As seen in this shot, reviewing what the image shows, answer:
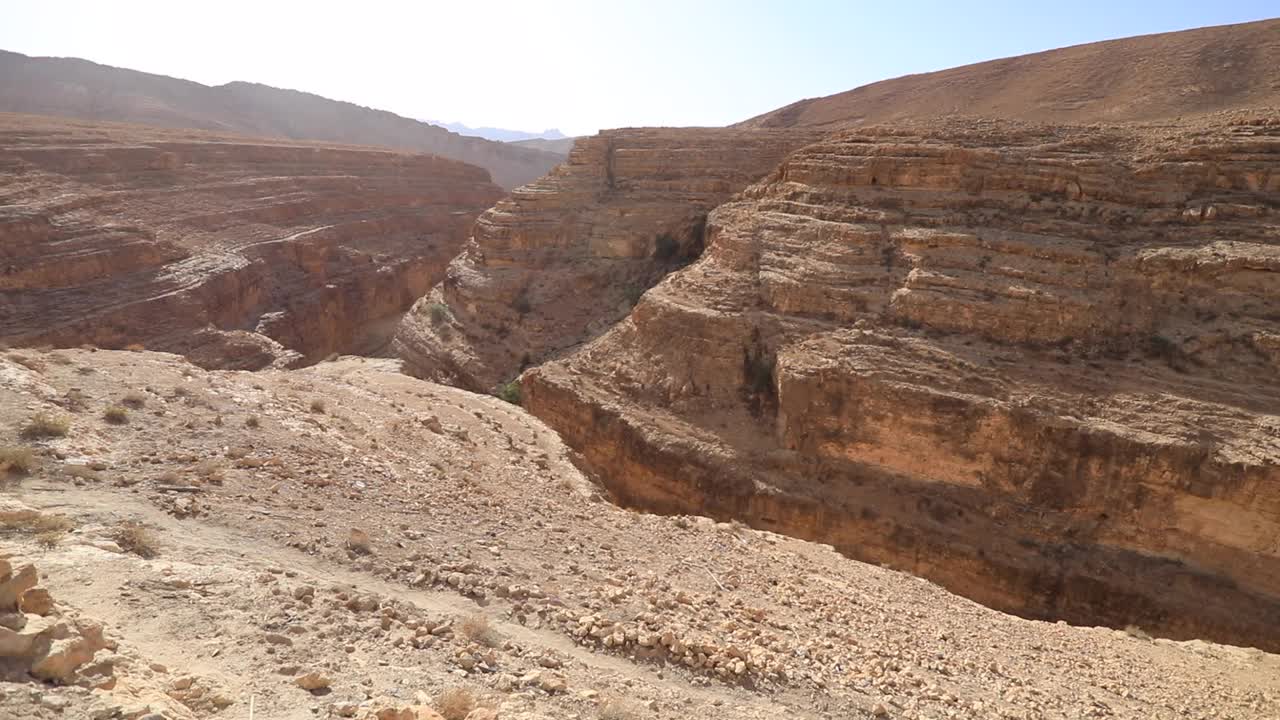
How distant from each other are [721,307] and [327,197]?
2663 cm

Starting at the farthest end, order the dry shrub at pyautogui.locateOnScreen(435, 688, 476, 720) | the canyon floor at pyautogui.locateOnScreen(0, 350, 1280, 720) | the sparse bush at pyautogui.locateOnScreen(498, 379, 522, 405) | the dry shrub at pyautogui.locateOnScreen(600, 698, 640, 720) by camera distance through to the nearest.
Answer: the sparse bush at pyautogui.locateOnScreen(498, 379, 522, 405), the dry shrub at pyautogui.locateOnScreen(600, 698, 640, 720), the canyon floor at pyautogui.locateOnScreen(0, 350, 1280, 720), the dry shrub at pyautogui.locateOnScreen(435, 688, 476, 720)

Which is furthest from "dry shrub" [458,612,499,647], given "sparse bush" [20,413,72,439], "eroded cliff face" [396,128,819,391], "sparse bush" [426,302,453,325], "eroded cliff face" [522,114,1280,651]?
"sparse bush" [426,302,453,325]

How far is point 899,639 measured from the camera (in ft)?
22.6

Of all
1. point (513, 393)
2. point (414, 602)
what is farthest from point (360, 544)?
point (513, 393)

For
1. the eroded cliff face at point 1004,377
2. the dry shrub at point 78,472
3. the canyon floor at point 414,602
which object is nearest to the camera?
the canyon floor at point 414,602

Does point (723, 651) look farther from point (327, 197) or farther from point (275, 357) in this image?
point (327, 197)

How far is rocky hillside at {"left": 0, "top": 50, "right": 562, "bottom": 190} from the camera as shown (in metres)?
57.7

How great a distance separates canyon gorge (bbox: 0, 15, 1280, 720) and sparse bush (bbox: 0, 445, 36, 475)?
39 millimetres

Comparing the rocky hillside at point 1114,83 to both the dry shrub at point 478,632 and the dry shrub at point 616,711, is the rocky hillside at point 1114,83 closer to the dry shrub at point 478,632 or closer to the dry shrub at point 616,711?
the dry shrub at point 616,711

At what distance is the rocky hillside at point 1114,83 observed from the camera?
17.6 metres

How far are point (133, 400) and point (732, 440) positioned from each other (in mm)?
9532

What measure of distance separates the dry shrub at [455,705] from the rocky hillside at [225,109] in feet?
208

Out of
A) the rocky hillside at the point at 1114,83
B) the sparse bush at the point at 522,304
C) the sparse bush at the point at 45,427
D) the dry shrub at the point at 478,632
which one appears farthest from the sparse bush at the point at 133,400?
the rocky hillside at the point at 1114,83

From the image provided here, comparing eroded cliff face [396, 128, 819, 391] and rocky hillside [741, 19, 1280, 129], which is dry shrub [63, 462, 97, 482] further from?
rocky hillside [741, 19, 1280, 129]
